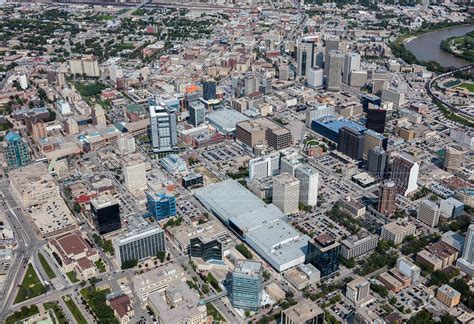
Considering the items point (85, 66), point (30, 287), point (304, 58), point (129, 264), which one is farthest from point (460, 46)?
point (30, 287)

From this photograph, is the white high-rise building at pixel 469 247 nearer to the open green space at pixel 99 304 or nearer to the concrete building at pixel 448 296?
the concrete building at pixel 448 296

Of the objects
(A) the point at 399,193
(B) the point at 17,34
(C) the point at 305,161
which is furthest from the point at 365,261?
(B) the point at 17,34

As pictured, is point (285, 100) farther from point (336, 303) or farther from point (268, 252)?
point (336, 303)

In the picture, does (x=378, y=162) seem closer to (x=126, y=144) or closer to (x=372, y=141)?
(x=372, y=141)

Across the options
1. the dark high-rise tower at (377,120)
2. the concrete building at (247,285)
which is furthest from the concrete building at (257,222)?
the dark high-rise tower at (377,120)

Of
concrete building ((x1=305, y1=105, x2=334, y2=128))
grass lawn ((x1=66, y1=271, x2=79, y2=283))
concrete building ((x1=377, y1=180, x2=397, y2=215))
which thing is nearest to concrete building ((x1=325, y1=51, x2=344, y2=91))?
concrete building ((x1=305, y1=105, x2=334, y2=128))

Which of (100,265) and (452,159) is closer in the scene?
(100,265)
